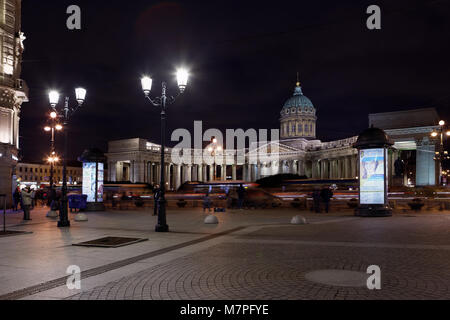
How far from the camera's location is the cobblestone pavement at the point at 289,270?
6547 millimetres

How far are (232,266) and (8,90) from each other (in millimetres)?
29914

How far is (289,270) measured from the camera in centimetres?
833

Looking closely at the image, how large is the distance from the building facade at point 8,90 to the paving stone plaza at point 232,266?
19.8 m

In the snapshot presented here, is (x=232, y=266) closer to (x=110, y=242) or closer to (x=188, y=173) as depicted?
(x=110, y=242)

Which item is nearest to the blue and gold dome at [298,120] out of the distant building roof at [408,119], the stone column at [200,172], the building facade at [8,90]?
the stone column at [200,172]

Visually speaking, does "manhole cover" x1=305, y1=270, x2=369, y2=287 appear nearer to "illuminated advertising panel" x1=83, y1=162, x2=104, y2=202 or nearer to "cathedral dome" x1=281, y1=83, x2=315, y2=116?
"illuminated advertising panel" x1=83, y1=162, x2=104, y2=202

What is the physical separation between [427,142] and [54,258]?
7048cm

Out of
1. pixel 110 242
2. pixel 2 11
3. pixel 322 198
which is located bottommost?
pixel 110 242

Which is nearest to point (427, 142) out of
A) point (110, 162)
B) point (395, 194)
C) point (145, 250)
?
point (395, 194)

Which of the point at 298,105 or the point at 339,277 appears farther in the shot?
the point at 298,105

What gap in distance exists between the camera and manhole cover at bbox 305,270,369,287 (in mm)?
7098

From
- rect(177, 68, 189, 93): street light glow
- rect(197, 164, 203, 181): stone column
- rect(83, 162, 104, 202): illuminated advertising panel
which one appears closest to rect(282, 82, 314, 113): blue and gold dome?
rect(197, 164, 203, 181): stone column

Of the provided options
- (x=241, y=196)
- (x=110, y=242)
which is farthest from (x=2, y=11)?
(x=110, y=242)

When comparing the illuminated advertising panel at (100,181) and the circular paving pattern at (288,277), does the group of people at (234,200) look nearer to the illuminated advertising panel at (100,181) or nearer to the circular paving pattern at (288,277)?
the illuminated advertising panel at (100,181)
